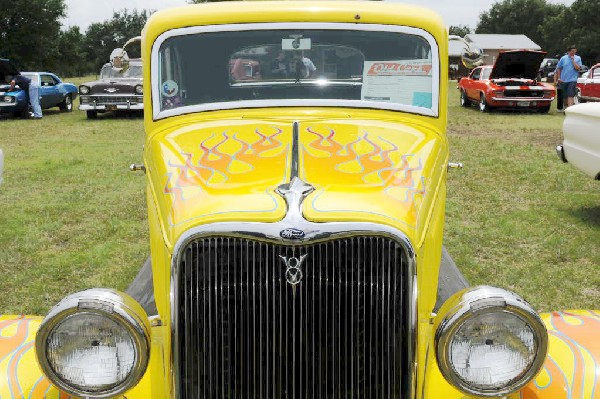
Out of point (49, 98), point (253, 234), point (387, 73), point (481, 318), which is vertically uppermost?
point (387, 73)

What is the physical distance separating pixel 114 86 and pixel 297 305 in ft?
55.5

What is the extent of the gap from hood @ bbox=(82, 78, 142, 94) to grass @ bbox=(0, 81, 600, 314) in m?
5.28

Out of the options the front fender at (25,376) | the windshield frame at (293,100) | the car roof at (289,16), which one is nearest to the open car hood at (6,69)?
the car roof at (289,16)

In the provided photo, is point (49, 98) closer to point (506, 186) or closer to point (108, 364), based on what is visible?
point (506, 186)

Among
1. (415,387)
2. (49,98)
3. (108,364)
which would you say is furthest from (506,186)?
(49,98)

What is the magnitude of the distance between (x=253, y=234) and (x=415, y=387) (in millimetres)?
821

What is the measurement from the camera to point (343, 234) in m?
2.21

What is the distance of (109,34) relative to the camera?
8375 cm

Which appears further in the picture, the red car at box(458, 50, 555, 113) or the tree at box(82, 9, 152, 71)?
the tree at box(82, 9, 152, 71)

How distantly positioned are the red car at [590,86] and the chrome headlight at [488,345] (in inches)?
655

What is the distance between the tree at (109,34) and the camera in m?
78.4

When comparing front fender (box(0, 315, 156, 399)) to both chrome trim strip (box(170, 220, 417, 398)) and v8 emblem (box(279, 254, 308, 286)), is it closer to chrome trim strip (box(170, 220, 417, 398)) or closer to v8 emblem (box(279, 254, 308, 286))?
chrome trim strip (box(170, 220, 417, 398))

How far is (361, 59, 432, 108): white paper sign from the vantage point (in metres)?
3.61

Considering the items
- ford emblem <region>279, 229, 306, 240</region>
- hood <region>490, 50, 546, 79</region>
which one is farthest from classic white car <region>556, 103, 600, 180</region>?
hood <region>490, 50, 546, 79</region>
